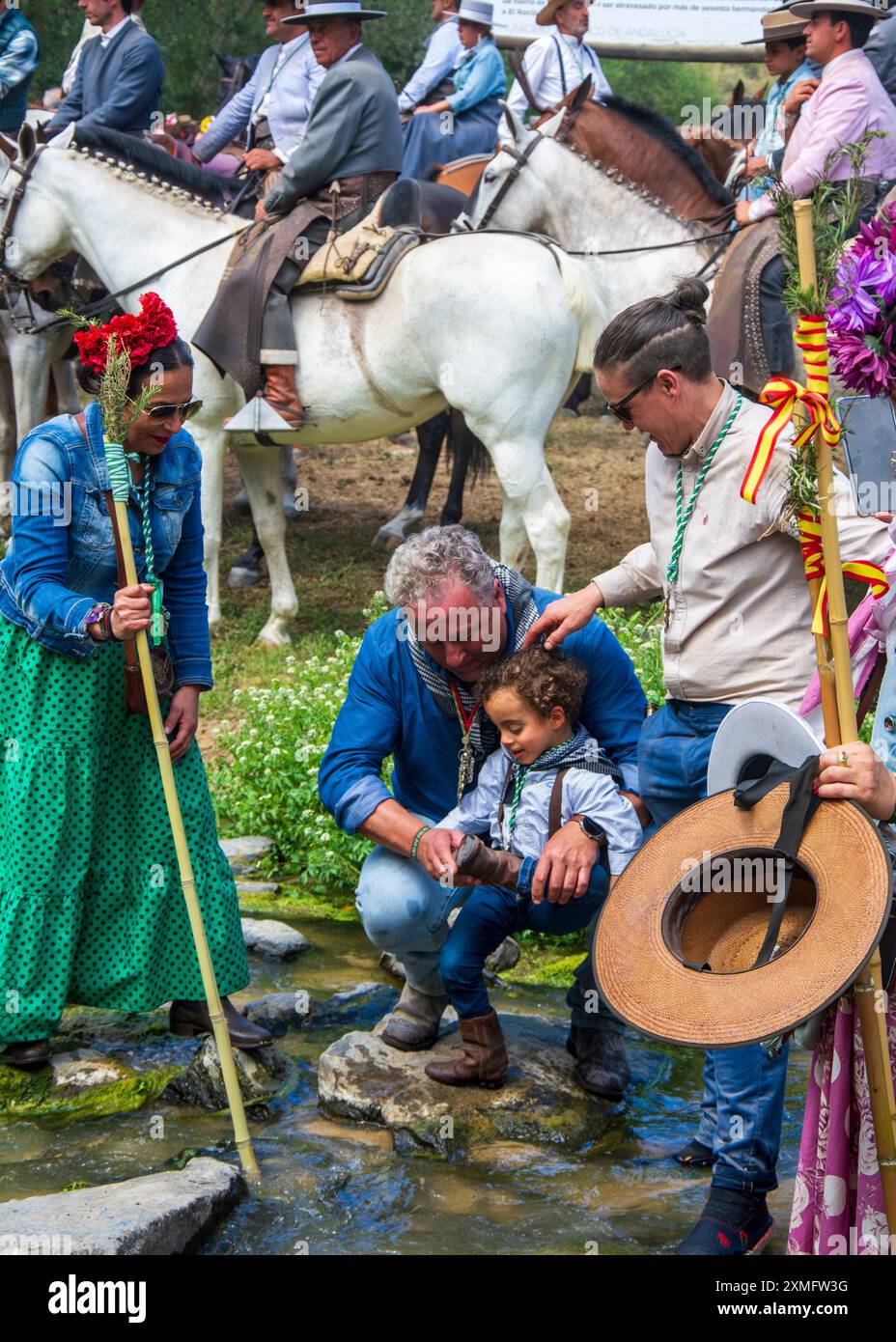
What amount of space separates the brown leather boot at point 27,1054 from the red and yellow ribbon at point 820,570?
257 centimetres

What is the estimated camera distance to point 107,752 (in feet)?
14.0

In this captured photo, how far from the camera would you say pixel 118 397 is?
378 centimetres

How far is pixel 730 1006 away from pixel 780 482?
3.97 ft

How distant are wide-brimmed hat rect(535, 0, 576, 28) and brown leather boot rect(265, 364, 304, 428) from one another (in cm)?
446

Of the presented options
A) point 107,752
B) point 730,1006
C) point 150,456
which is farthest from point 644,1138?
point 150,456

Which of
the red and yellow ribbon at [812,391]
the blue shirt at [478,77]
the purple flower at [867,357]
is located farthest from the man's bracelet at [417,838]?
the blue shirt at [478,77]

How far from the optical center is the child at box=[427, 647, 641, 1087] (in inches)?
149

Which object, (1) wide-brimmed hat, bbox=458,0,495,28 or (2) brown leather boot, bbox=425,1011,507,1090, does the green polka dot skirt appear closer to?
(2) brown leather boot, bbox=425,1011,507,1090

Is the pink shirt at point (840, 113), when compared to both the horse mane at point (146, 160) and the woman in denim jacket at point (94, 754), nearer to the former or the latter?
the horse mane at point (146, 160)

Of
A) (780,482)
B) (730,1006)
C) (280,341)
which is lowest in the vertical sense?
(730,1006)

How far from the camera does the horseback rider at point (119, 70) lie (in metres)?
9.19

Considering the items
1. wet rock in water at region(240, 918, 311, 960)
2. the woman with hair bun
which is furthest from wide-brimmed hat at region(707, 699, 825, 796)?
wet rock in water at region(240, 918, 311, 960)

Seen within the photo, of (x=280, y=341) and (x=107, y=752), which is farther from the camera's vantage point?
(x=280, y=341)
